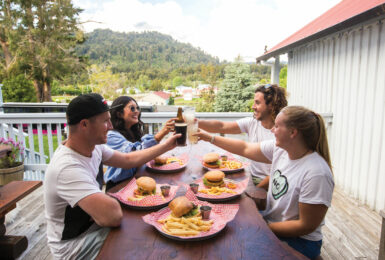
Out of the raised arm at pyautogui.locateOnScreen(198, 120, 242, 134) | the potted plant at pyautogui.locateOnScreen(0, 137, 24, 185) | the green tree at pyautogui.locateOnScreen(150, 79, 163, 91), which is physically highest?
the green tree at pyautogui.locateOnScreen(150, 79, 163, 91)

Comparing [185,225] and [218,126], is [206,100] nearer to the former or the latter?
[218,126]

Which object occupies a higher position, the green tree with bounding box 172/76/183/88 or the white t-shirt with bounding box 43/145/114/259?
the green tree with bounding box 172/76/183/88

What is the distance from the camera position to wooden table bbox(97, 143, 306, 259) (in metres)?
0.95

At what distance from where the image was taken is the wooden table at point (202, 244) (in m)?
0.95

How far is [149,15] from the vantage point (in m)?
46.2

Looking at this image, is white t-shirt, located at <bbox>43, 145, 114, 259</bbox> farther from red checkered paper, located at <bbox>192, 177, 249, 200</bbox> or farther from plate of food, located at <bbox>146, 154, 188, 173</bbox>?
plate of food, located at <bbox>146, 154, 188, 173</bbox>

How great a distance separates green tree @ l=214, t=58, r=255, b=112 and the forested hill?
48.5 feet

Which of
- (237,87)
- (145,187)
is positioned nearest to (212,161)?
(145,187)

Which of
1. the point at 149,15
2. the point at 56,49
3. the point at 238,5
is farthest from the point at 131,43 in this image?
the point at 56,49

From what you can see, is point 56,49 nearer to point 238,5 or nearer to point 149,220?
point 238,5

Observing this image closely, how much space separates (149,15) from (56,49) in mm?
27928

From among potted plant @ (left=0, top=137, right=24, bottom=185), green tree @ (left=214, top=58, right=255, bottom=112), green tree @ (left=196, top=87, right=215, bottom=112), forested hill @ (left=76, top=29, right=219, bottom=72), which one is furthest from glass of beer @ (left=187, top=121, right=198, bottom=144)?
forested hill @ (left=76, top=29, right=219, bottom=72)

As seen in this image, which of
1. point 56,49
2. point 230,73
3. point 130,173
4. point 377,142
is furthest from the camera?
point 56,49

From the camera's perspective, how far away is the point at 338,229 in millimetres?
2787
